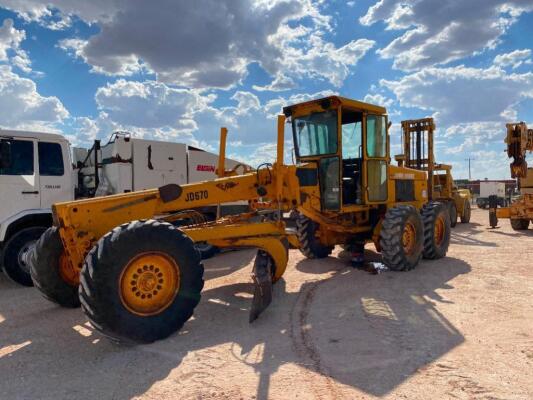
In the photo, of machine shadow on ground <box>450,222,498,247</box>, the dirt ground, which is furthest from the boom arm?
the dirt ground

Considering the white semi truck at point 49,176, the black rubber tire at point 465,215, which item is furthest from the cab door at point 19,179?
the black rubber tire at point 465,215

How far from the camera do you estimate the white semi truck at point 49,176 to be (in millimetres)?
8070

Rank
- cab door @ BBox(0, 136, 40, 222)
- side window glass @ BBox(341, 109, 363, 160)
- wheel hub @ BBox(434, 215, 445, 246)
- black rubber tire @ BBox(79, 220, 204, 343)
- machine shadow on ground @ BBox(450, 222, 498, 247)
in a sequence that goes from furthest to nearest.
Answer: machine shadow on ground @ BBox(450, 222, 498, 247), wheel hub @ BBox(434, 215, 445, 246), side window glass @ BBox(341, 109, 363, 160), cab door @ BBox(0, 136, 40, 222), black rubber tire @ BBox(79, 220, 204, 343)

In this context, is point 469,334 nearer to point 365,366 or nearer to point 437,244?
point 365,366

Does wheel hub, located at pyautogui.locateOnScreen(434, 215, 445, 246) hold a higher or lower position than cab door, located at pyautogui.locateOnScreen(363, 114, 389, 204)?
lower

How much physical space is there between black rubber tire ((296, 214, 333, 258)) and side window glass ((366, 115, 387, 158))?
180 cm

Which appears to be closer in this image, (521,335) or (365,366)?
(365,366)

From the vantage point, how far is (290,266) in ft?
29.1

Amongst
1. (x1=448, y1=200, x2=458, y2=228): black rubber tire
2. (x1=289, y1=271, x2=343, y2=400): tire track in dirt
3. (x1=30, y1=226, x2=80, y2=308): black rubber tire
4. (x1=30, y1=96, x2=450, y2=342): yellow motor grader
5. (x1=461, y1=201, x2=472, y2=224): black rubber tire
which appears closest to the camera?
(x1=289, y1=271, x2=343, y2=400): tire track in dirt

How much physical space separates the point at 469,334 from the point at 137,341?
135 inches

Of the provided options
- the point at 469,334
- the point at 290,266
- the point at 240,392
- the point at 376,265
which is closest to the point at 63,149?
the point at 290,266

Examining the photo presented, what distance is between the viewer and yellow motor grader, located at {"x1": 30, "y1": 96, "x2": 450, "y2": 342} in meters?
4.58

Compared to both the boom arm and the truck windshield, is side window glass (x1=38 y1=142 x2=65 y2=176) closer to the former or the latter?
the truck windshield

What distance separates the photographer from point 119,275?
14.7 feet
